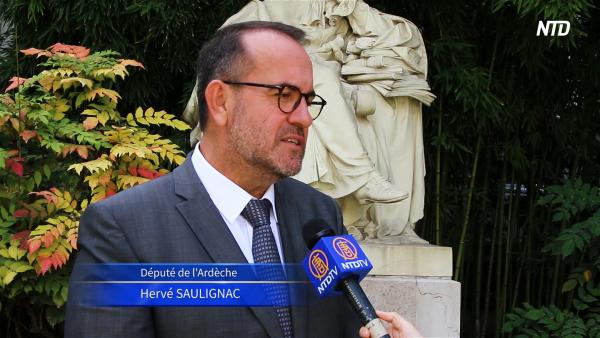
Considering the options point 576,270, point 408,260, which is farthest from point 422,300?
point 576,270

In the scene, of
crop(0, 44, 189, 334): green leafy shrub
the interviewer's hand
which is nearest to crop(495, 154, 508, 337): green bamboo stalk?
crop(0, 44, 189, 334): green leafy shrub

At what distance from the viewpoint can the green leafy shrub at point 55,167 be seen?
8.23 ft

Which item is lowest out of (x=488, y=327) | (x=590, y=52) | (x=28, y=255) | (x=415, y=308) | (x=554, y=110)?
(x=488, y=327)

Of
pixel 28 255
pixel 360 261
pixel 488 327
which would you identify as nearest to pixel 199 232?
pixel 360 261

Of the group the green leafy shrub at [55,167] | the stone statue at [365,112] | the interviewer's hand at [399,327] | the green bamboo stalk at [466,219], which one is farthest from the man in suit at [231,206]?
the green bamboo stalk at [466,219]

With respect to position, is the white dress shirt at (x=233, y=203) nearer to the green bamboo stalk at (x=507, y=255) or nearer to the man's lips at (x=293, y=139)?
the man's lips at (x=293, y=139)

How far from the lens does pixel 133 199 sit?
1.11m

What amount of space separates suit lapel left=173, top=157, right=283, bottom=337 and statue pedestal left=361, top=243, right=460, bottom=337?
6.64ft

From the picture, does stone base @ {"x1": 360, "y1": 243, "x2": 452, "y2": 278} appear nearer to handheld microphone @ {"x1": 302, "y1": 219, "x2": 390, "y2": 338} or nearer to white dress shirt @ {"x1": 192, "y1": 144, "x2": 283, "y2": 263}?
white dress shirt @ {"x1": 192, "y1": 144, "x2": 283, "y2": 263}

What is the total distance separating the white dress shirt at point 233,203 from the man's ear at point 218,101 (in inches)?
2.9

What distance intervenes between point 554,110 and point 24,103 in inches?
119

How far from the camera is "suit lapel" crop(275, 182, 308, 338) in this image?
110 centimetres

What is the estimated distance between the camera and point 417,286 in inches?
124

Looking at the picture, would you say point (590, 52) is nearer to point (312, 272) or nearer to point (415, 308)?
point (415, 308)
